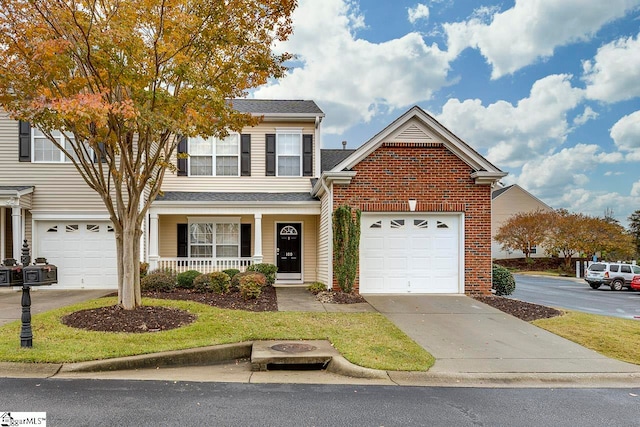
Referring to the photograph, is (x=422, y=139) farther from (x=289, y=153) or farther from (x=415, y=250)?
(x=289, y=153)

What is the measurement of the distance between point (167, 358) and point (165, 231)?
32.3ft

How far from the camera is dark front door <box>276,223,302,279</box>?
1556 cm

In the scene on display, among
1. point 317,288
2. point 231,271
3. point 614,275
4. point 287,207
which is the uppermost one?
point 287,207

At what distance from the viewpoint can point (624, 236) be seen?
1307 inches

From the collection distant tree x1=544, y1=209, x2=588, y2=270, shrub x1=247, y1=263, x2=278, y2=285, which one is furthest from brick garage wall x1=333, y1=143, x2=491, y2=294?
distant tree x1=544, y1=209, x2=588, y2=270

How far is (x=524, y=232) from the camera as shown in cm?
3562

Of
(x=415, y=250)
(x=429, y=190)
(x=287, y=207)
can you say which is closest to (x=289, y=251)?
(x=287, y=207)

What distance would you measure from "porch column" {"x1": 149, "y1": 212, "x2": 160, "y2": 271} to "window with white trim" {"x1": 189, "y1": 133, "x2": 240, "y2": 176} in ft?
7.38

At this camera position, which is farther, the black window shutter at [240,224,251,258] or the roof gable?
the black window shutter at [240,224,251,258]

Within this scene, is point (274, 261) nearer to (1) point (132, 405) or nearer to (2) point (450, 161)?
(2) point (450, 161)

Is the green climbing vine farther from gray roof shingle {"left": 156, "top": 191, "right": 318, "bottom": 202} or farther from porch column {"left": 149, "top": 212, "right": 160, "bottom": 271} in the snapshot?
A: porch column {"left": 149, "top": 212, "right": 160, "bottom": 271}

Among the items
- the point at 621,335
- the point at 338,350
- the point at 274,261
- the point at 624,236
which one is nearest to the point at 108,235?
the point at 274,261

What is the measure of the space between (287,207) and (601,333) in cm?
934

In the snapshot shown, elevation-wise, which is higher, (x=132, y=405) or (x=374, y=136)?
(x=374, y=136)
